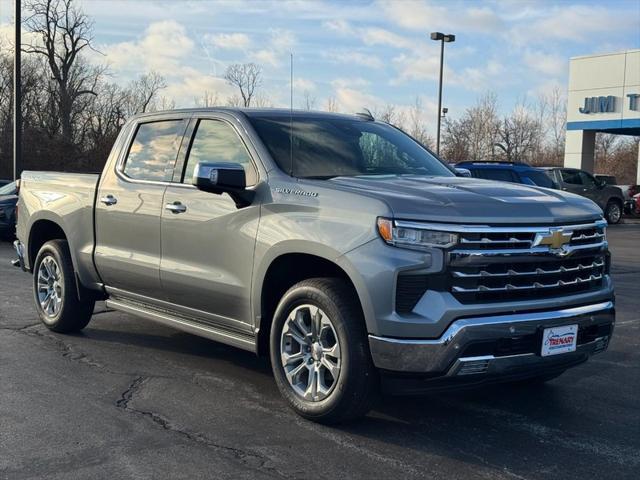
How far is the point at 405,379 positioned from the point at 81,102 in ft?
137

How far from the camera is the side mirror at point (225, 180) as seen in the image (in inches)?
185

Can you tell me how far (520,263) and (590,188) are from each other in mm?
20558

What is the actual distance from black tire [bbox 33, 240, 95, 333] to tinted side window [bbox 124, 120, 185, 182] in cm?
118

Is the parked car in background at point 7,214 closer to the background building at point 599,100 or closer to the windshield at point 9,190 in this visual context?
the windshield at point 9,190

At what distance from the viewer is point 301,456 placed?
3.98 meters

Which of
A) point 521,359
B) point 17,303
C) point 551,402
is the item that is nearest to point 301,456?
point 521,359

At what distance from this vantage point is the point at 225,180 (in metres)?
4.70

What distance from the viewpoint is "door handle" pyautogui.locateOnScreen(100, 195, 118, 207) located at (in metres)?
6.08

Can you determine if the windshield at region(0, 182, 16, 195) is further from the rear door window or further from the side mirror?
the rear door window

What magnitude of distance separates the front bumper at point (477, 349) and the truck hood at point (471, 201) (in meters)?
0.55

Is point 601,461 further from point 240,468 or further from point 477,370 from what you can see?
point 240,468

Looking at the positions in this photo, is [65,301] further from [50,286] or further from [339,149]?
[339,149]

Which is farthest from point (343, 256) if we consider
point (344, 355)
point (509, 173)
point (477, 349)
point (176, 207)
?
point (509, 173)

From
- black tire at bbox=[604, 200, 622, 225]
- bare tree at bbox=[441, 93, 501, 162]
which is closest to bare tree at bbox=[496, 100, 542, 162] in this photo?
bare tree at bbox=[441, 93, 501, 162]
